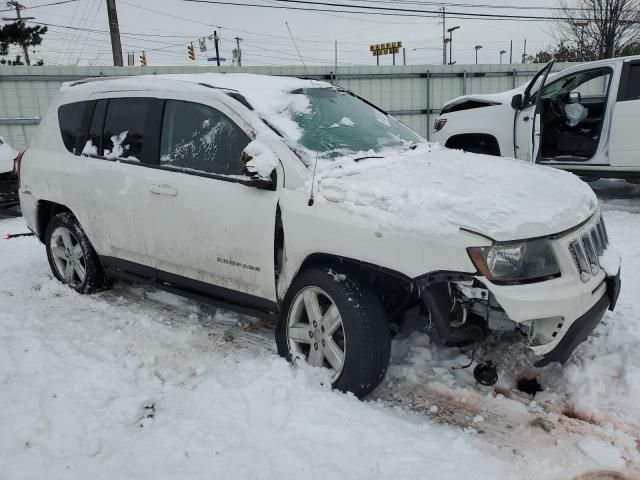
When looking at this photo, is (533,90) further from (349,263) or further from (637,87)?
(349,263)

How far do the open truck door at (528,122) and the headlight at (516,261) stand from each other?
476 centimetres

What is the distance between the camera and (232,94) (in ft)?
11.3

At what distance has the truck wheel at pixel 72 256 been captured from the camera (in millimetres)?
4500

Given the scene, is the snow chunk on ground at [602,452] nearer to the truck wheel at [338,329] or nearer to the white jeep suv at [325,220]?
the white jeep suv at [325,220]

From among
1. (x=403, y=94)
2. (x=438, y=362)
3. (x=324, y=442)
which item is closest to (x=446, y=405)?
(x=438, y=362)

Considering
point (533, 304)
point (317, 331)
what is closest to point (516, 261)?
point (533, 304)

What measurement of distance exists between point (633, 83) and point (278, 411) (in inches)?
251

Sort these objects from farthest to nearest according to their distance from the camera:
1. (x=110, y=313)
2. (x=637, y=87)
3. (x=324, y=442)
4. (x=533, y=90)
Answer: (x=533, y=90) → (x=637, y=87) → (x=110, y=313) → (x=324, y=442)

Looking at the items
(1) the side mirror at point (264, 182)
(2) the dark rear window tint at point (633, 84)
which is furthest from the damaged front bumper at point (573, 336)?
(2) the dark rear window tint at point (633, 84)

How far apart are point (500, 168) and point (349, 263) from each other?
1.11 metres

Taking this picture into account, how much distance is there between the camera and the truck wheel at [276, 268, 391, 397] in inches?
109

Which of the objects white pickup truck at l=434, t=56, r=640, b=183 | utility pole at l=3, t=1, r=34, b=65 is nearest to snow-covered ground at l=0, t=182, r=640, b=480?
A: white pickup truck at l=434, t=56, r=640, b=183

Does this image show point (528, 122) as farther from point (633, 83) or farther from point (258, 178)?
point (258, 178)

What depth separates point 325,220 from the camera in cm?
286
